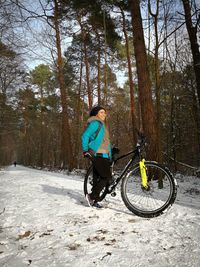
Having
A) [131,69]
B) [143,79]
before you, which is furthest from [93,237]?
[131,69]

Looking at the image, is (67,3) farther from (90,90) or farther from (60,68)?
(90,90)

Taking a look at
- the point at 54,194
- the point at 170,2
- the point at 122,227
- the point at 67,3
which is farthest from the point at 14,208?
the point at 67,3

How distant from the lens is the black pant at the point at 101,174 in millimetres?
4023

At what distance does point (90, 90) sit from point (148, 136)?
1190cm

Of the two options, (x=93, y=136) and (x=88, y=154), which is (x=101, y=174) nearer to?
(x=88, y=154)

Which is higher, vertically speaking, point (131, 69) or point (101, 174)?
point (131, 69)

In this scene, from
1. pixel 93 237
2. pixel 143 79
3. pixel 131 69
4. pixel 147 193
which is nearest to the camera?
pixel 93 237

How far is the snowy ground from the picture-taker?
226cm

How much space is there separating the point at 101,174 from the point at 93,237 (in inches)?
52.0

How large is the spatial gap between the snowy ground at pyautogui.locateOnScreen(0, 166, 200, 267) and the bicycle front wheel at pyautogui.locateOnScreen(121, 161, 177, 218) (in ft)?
0.51

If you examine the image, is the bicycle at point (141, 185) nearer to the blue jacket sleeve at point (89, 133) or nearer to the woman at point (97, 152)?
the woman at point (97, 152)

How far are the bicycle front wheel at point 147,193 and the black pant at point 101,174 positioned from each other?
35 centimetres

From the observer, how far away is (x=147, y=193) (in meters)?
3.99

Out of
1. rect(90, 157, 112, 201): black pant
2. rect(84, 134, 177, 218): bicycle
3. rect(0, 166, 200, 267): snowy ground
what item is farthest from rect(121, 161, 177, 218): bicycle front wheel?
rect(90, 157, 112, 201): black pant
